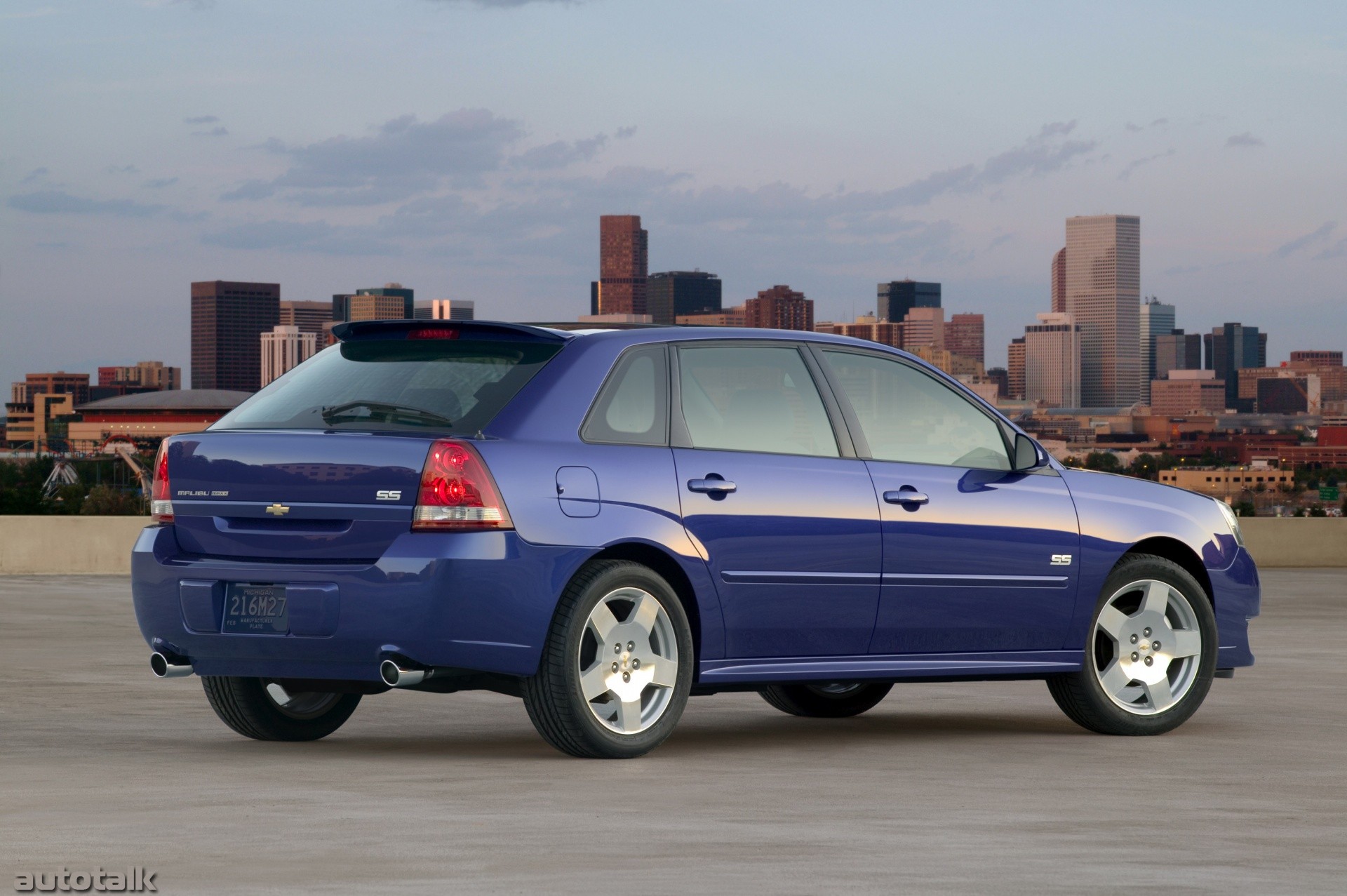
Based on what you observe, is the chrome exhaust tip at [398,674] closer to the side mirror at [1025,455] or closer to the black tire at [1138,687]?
the side mirror at [1025,455]

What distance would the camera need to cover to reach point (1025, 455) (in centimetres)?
917

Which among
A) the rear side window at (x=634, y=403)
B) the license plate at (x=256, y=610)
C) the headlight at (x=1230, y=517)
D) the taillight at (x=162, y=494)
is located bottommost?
the license plate at (x=256, y=610)

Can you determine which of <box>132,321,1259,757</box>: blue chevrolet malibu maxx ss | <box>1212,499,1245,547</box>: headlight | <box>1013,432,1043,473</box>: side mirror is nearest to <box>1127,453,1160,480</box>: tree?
<box>1212,499,1245,547</box>: headlight

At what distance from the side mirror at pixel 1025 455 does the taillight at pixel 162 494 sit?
3519mm

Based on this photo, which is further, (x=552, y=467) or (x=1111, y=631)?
(x=1111, y=631)

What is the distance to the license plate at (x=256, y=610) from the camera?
7.68 metres

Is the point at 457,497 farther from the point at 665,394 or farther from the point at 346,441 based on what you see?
the point at 665,394

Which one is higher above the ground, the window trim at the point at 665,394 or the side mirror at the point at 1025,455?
the window trim at the point at 665,394

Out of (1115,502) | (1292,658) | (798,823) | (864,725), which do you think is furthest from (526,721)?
(1292,658)

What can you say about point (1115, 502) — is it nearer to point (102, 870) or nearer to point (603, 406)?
point (603, 406)

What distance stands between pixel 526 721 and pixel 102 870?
4.43 m

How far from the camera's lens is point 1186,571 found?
9.62 metres

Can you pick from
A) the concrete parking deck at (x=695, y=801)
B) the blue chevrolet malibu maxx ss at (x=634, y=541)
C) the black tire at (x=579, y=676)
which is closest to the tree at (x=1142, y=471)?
the blue chevrolet malibu maxx ss at (x=634, y=541)

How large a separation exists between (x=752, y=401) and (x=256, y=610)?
2142 mm
